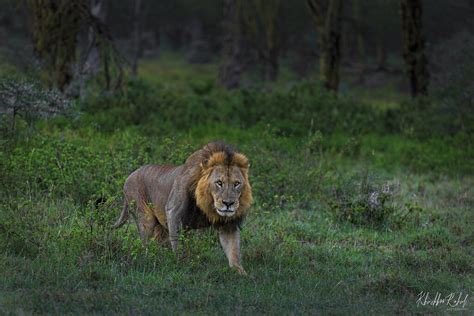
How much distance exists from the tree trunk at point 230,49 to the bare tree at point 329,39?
4.04m

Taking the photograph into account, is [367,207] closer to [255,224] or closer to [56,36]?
[255,224]

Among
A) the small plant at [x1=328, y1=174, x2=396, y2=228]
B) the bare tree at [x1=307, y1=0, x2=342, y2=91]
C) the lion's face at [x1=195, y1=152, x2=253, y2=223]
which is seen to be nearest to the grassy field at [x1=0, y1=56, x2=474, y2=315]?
the small plant at [x1=328, y1=174, x2=396, y2=228]

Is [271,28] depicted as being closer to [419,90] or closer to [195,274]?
[419,90]

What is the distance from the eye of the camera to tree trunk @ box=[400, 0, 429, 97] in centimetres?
1978

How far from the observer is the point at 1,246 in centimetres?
775

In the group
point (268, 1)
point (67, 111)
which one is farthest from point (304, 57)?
point (67, 111)

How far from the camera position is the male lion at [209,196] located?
749 cm

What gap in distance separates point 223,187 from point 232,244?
543 millimetres

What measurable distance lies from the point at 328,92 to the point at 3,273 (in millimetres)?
11798

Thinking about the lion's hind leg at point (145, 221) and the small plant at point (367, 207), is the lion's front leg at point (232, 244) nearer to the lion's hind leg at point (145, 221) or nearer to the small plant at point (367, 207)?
the lion's hind leg at point (145, 221)

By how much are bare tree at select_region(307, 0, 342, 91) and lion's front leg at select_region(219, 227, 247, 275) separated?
45.0ft

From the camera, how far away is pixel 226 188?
294 inches

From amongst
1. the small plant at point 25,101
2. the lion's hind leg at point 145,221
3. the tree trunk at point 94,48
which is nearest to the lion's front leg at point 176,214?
the lion's hind leg at point 145,221
